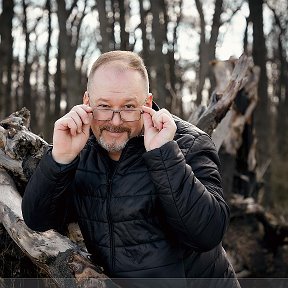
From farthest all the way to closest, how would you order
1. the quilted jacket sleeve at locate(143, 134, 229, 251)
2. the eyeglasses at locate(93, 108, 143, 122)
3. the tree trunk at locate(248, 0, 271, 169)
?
1. the tree trunk at locate(248, 0, 271, 169)
2. the eyeglasses at locate(93, 108, 143, 122)
3. the quilted jacket sleeve at locate(143, 134, 229, 251)

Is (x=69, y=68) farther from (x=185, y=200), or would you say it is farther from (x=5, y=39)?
(x=185, y=200)

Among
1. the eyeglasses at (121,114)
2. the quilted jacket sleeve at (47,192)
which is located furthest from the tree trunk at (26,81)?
the eyeglasses at (121,114)

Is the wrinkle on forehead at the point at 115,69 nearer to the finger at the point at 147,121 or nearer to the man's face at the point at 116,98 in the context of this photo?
the man's face at the point at 116,98

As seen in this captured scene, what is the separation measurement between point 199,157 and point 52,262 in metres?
0.97

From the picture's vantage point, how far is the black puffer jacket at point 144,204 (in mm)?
2109

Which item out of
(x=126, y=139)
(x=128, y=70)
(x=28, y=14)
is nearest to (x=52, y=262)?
(x=126, y=139)

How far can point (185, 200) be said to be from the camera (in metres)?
2.09

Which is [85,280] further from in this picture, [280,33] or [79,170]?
[280,33]

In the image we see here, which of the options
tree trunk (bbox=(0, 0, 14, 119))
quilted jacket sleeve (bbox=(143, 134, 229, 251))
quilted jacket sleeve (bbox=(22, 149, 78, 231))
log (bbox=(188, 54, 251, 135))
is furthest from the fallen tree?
tree trunk (bbox=(0, 0, 14, 119))

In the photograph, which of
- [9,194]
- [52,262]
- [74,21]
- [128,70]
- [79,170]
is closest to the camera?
[128,70]

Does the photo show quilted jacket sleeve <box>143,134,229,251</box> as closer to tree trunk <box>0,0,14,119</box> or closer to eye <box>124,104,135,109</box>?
eye <box>124,104,135,109</box>

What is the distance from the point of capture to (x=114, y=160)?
7.95ft

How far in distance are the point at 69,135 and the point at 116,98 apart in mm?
263

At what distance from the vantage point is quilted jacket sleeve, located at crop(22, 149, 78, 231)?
2250 mm
